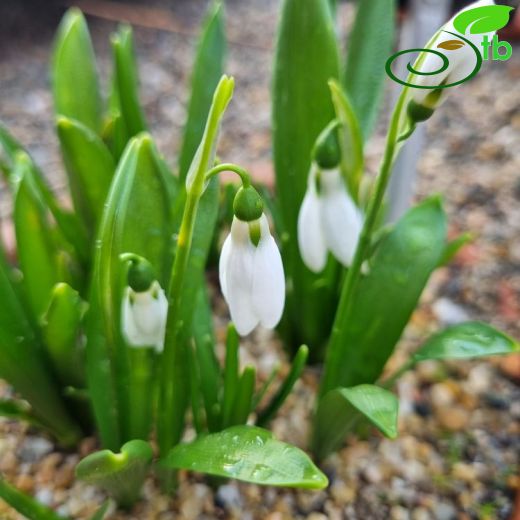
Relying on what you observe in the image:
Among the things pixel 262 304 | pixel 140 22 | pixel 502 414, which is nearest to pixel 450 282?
pixel 502 414

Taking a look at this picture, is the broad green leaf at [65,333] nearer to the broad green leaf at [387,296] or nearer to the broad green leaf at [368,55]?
the broad green leaf at [387,296]

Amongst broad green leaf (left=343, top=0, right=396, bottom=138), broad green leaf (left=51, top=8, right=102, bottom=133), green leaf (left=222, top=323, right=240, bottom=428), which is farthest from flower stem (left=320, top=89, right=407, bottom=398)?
broad green leaf (left=51, top=8, right=102, bottom=133)

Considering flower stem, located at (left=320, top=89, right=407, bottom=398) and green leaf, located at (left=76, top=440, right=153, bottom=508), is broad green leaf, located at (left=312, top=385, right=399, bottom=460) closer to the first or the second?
flower stem, located at (left=320, top=89, right=407, bottom=398)

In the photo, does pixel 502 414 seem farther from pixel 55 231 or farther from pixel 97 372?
pixel 55 231

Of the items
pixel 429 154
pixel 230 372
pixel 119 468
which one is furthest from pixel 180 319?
pixel 429 154

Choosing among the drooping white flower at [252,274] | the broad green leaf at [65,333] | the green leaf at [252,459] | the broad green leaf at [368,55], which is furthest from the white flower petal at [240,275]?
the broad green leaf at [368,55]

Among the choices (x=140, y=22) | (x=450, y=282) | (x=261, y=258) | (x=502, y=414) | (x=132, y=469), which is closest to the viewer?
(x=261, y=258)
